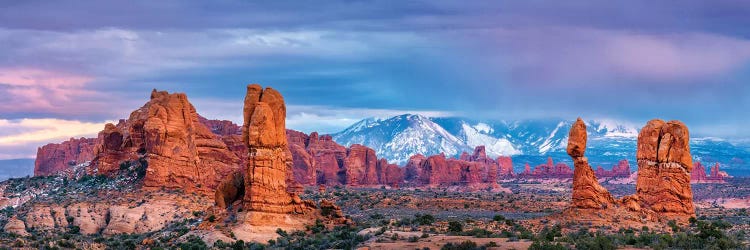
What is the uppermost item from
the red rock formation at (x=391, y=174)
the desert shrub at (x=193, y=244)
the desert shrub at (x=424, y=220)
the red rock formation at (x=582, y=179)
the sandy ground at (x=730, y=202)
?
the red rock formation at (x=391, y=174)

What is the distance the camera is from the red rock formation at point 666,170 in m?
79.2

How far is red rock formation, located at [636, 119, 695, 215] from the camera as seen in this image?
260ft

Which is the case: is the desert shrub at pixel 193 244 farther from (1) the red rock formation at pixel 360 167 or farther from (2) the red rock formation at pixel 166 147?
(1) the red rock formation at pixel 360 167

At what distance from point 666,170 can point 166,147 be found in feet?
150

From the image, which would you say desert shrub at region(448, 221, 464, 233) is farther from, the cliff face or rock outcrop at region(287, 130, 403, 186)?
rock outcrop at region(287, 130, 403, 186)

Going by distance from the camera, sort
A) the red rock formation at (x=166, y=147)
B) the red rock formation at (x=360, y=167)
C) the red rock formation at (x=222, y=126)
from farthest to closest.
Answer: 1. the red rock formation at (x=360, y=167)
2. the red rock formation at (x=222, y=126)
3. the red rock formation at (x=166, y=147)

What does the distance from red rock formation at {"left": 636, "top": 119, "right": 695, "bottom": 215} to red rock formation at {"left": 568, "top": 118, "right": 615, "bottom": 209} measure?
720 centimetres

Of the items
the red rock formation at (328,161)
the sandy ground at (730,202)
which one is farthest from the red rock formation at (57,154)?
the sandy ground at (730,202)

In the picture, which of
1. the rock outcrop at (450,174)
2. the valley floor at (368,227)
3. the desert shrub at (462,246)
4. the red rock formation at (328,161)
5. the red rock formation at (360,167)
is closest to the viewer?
the desert shrub at (462,246)

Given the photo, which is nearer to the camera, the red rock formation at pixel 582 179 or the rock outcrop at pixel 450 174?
the red rock formation at pixel 582 179

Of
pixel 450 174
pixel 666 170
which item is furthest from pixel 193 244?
pixel 450 174

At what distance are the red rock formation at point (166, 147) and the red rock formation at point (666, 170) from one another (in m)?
41.9

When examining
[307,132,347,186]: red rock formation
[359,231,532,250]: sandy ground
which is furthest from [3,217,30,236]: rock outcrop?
[307,132,347,186]: red rock formation

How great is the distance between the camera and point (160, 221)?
90750 millimetres
